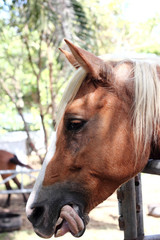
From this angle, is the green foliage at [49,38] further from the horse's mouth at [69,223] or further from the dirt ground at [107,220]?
the horse's mouth at [69,223]

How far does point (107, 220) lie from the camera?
5.64 m

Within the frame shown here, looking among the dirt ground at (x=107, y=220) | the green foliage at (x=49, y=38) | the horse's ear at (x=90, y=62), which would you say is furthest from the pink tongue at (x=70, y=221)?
the green foliage at (x=49, y=38)

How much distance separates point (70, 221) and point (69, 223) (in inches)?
0.4

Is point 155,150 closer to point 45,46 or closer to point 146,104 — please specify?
point 146,104

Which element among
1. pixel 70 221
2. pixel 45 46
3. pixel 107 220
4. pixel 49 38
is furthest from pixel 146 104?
pixel 45 46

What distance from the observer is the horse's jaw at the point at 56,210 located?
114 centimetres

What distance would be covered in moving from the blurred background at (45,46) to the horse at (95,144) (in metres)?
0.30

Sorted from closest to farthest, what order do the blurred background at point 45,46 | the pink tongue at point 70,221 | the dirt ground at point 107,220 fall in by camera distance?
the pink tongue at point 70,221
the dirt ground at point 107,220
the blurred background at point 45,46

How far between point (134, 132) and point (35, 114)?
408 inches

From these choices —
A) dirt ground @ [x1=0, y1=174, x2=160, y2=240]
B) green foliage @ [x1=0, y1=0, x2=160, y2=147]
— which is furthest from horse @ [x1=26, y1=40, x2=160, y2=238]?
green foliage @ [x1=0, y1=0, x2=160, y2=147]

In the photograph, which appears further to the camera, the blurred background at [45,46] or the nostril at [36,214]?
the blurred background at [45,46]

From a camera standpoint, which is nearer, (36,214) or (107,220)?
(36,214)

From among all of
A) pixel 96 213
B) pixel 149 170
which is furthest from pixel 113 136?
pixel 96 213

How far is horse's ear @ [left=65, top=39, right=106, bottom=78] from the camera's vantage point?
1.12m
